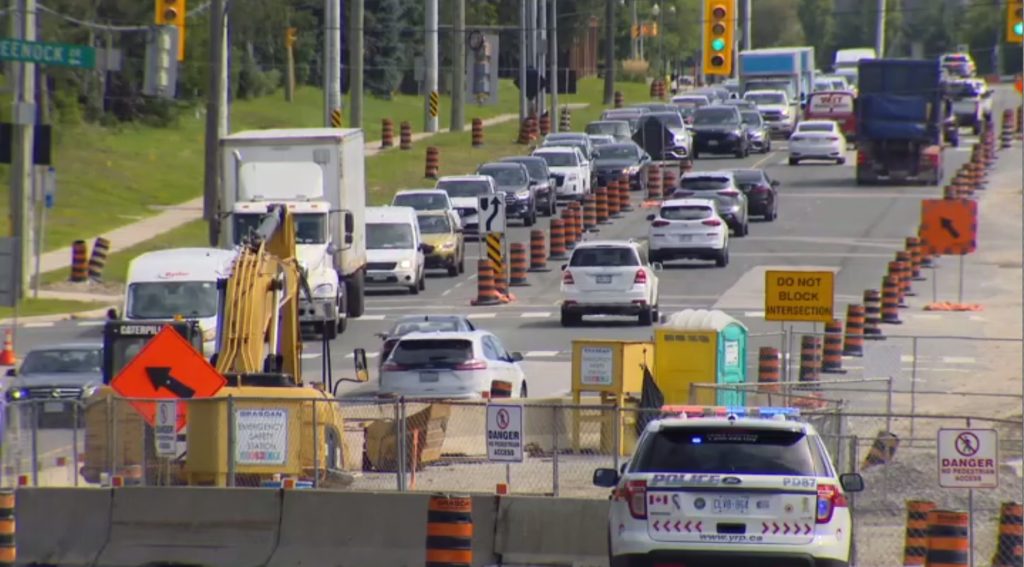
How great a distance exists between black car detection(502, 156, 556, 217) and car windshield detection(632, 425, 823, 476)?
42145mm

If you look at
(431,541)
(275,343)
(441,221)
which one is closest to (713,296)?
(441,221)

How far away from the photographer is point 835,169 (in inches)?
2790

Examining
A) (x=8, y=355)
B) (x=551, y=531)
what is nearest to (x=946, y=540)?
→ (x=551, y=531)

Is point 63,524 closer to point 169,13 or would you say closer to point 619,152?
point 169,13

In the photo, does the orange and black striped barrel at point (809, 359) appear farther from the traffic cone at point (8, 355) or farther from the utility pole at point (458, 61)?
the utility pole at point (458, 61)

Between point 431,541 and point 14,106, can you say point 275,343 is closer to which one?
point 431,541

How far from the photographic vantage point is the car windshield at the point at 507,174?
2183 inches

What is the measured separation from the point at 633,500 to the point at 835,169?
57149 millimetres

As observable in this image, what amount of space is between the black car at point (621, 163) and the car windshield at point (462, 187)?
10.7 meters

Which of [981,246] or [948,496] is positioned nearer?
[948,496]

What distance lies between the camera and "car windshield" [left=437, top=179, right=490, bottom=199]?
52.3 m

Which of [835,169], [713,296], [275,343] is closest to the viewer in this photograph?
[275,343]

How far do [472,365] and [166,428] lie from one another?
27.2 ft

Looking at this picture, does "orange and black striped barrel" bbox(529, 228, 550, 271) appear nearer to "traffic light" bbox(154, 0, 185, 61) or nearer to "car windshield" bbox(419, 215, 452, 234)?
"car windshield" bbox(419, 215, 452, 234)
